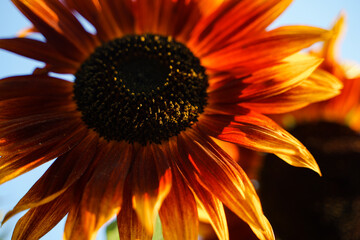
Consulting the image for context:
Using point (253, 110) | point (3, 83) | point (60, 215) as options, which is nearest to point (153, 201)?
point (60, 215)

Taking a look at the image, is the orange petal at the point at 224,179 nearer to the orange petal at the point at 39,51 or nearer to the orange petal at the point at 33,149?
the orange petal at the point at 33,149

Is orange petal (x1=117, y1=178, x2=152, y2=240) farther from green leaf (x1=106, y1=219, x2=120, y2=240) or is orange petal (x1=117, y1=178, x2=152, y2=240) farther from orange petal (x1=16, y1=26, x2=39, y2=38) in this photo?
orange petal (x1=16, y1=26, x2=39, y2=38)

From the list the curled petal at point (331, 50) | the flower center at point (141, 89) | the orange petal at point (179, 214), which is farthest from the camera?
the curled petal at point (331, 50)

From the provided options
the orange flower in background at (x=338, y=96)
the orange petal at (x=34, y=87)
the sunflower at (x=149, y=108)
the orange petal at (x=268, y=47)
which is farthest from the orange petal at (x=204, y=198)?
the orange flower in background at (x=338, y=96)

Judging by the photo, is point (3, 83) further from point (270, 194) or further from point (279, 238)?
point (279, 238)

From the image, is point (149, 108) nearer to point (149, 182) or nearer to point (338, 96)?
point (149, 182)

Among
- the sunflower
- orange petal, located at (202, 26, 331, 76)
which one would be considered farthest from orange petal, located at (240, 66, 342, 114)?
orange petal, located at (202, 26, 331, 76)
